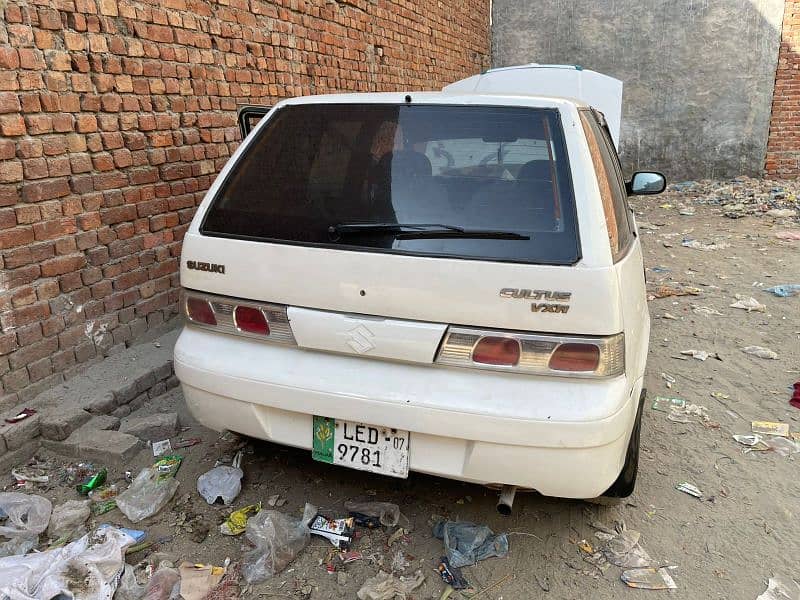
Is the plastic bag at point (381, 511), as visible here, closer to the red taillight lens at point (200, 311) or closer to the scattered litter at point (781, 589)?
the red taillight lens at point (200, 311)

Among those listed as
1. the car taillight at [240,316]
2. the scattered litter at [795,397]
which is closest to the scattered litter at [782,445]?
the scattered litter at [795,397]

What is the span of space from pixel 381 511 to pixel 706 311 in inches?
160

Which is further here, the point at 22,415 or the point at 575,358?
the point at 22,415

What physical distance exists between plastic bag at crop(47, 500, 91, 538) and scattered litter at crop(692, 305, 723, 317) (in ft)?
16.1

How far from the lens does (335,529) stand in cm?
240

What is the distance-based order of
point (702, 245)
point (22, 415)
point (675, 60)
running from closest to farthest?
point (22, 415)
point (702, 245)
point (675, 60)

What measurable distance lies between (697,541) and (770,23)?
12.0 metres

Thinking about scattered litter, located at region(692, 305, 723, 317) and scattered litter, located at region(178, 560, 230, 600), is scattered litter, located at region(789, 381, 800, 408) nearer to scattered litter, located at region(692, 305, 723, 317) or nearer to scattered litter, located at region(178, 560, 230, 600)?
scattered litter, located at region(692, 305, 723, 317)

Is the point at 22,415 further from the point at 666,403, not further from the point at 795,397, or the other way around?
the point at 795,397

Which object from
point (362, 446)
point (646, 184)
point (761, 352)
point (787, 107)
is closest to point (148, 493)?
point (362, 446)

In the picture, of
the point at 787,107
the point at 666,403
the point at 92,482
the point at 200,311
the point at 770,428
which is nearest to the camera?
the point at 200,311

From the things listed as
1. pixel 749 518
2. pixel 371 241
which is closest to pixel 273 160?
pixel 371 241

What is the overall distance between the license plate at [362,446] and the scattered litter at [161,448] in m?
1.13

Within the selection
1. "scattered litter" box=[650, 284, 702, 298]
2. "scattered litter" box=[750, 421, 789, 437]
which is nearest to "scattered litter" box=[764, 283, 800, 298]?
"scattered litter" box=[650, 284, 702, 298]
